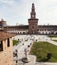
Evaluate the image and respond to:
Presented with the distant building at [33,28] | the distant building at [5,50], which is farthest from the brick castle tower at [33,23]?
the distant building at [5,50]

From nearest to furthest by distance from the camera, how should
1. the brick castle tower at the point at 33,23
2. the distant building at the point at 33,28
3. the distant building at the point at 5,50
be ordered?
1. the distant building at the point at 5,50
2. the brick castle tower at the point at 33,23
3. the distant building at the point at 33,28

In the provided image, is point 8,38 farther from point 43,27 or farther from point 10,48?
point 43,27

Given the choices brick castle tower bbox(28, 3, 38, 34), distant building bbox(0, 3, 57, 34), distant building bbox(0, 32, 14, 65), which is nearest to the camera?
distant building bbox(0, 32, 14, 65)

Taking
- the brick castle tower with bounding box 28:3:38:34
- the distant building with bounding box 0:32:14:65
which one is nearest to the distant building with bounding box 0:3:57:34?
the brick castle tower with bounding box 28:3:38:34

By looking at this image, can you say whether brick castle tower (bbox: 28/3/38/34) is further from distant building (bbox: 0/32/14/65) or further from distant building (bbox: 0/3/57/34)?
distant building (bbox: 0/32/14/65)

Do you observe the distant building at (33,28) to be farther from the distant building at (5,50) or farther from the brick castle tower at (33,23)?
the distant building at (5,50)

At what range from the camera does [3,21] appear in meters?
81.2

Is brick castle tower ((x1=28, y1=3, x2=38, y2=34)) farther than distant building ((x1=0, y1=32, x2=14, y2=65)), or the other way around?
brick castle tower ((x1=28, y1=3, x2=38, y2=34))

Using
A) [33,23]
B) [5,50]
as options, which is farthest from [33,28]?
[5,50]

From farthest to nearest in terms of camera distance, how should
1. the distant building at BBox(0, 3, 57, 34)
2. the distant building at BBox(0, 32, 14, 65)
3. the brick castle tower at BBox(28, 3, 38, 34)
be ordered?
the distant building at BBox(0, 3, 57, 34) → the brick castle tower at BBox(28, 3, 38, 34) → the distant building at BBox(0, 32, 14, 65)

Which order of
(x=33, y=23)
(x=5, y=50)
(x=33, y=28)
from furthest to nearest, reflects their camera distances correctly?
(x=33, y=23) < (x=33, y=28) < (x=5, y=50)

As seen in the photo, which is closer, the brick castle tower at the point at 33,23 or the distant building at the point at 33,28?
the brick castle tower at the point at 33,23

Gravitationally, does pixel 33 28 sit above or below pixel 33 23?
below

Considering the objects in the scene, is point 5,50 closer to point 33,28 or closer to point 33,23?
point 33,28
